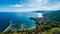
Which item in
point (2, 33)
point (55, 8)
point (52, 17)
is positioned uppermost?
point (55, 8)

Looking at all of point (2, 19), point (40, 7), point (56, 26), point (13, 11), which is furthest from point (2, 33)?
point (56, 26)

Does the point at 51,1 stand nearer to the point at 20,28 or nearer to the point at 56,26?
the point at 56,26

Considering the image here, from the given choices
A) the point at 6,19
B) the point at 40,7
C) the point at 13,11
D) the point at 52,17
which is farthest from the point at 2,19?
the point at 52,17

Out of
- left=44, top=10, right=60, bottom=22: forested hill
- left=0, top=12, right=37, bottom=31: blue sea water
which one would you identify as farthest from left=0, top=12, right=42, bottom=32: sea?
left=44, top=10, right=60, bottom=22: forested hill

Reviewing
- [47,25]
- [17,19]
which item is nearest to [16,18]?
[17,19]

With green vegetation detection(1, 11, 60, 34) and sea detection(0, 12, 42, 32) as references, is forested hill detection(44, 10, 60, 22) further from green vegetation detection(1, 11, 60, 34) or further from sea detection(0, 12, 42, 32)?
sea detection(0, 12, 42, 32)

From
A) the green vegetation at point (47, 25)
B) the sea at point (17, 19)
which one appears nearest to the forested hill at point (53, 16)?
the green vegetation at point (47, 25)

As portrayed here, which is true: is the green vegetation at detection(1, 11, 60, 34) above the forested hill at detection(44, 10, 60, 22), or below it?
below

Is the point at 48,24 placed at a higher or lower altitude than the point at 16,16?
lower
